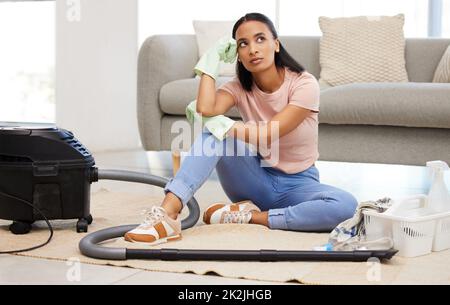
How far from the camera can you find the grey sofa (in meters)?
3.15

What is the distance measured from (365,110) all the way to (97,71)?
2.28 meters

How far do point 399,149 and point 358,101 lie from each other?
0.92ft

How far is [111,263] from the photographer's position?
1.85 metres

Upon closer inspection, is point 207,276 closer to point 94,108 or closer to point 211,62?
point 211,62

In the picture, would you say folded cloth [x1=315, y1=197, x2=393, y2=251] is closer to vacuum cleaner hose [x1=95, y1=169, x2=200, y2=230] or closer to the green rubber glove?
vacuum cleaner hose [x1=95, y1=169, x2=200, y2=230]

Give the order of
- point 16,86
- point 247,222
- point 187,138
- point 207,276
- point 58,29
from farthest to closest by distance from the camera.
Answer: point 16,86
point 58,29
point 187,138
point 247,222
point 207,276

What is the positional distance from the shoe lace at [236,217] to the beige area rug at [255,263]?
0.06 m

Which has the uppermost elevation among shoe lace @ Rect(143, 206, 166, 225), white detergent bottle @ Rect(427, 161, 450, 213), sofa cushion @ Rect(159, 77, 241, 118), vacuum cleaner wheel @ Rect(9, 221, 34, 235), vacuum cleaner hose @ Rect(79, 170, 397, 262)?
sofa cushion @ Rect(159, 77, 241, 118)

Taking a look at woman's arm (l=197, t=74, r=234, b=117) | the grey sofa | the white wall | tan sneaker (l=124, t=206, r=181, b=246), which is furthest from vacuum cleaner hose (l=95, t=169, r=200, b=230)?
the white wall

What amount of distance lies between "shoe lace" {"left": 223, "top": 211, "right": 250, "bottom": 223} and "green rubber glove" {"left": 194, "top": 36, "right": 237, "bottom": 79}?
1.48 feet

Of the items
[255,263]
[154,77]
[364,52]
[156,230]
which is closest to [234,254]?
[255,263]

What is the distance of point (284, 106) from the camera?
234 centimetres

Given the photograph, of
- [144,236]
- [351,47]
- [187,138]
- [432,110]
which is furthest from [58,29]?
[144,236]

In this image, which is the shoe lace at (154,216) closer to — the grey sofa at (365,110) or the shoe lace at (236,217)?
the shoe lace at (236,217)
